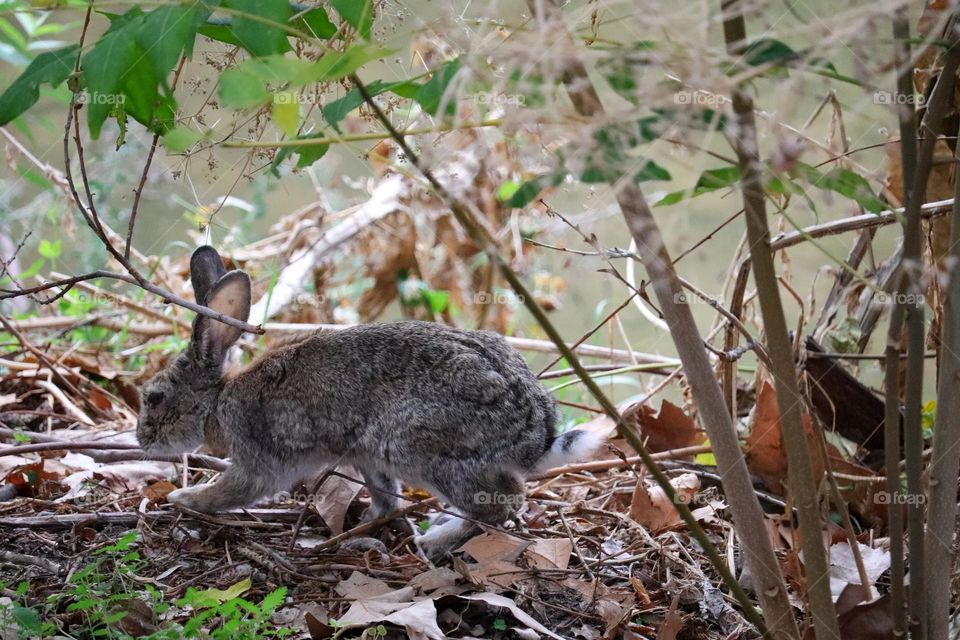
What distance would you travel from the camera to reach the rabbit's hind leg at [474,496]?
3.73 metres

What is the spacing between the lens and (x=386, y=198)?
8141 millimetres

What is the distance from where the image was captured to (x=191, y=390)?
174 inches

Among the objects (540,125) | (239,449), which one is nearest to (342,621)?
(239,449)

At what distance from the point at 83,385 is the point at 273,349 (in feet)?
6.66

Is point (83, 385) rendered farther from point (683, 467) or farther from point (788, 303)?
point (788, 303)

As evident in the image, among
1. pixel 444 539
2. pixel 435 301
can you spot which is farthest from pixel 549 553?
pixel 435 301

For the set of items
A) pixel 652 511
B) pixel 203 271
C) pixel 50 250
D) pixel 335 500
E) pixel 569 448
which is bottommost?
pixel 652 511

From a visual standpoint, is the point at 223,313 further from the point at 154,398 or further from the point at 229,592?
the point at 229,592

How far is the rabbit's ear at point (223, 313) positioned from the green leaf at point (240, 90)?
237cm

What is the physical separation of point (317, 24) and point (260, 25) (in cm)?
48

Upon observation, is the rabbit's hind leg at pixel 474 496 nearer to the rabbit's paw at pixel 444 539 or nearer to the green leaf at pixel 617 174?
the rabbit's paw at pixel 444 539

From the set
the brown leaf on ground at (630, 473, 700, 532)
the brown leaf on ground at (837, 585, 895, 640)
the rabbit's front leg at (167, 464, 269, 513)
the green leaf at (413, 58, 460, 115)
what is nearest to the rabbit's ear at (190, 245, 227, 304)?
the rabbit's front leg at (167, 464, 269, 513)

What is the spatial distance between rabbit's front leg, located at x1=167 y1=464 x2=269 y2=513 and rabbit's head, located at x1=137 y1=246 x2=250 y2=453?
41cm

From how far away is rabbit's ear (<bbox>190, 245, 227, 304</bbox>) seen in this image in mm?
4270
